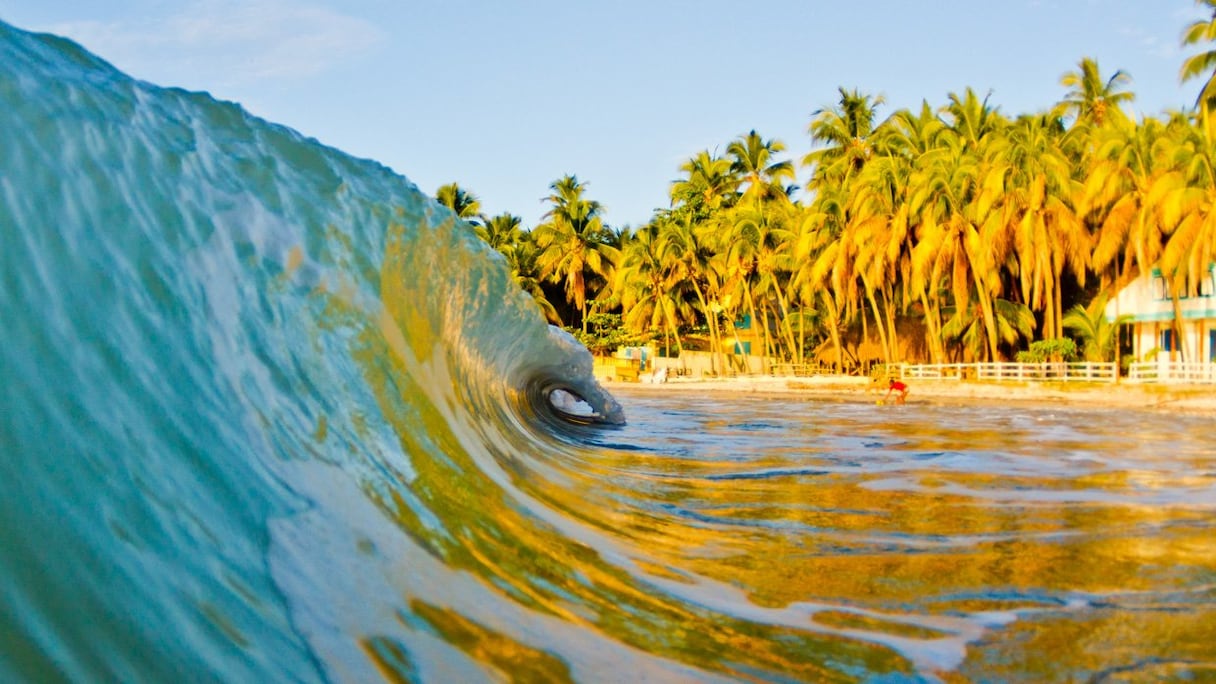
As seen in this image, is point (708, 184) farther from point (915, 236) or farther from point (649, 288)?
point (915, 236)

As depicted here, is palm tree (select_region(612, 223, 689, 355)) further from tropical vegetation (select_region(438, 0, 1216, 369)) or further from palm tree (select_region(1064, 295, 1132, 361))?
palm tree (select_region(1064, 295, 1132, 361))

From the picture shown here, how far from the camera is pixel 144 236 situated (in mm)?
3082

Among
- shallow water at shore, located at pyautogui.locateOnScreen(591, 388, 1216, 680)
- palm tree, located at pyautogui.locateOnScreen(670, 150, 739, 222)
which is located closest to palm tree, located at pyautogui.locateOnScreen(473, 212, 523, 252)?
palm tree, located at pyautogui.locateOnScreen(670, 150, 739, 222)

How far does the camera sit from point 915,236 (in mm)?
37281

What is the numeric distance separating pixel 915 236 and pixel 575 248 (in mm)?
23253

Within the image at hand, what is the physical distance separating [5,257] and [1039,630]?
3336mm

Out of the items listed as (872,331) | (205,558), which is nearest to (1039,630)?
(205,558)

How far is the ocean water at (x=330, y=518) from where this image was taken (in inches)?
87.6

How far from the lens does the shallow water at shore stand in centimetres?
346

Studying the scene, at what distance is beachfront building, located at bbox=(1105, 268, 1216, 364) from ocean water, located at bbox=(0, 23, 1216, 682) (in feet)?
99.7

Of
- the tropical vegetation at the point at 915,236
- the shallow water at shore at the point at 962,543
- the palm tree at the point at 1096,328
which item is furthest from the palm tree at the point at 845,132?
the shallow water at shore at the point at 962,543

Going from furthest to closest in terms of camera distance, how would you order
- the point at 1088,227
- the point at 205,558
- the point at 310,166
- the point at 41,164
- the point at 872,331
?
the point at 872,331 → the point at 1088,227 → the point at 310,166 → the point at 41,164 → the point at 205,558

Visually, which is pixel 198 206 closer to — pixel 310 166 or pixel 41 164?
pixel 41 164

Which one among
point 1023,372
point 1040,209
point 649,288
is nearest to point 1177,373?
point 1023,372
